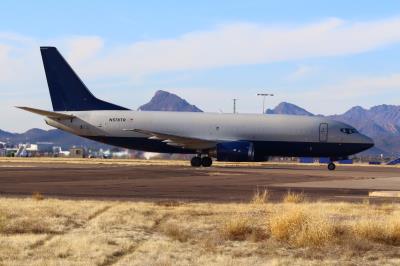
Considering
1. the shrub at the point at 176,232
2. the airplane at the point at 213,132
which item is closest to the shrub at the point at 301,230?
the shrub at the point at 176,232

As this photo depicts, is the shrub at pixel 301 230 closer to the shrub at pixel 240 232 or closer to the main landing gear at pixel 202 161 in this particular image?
the shrub at pixel 240 232

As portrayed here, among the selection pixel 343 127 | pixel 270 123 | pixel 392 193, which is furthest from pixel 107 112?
pixel 392 193

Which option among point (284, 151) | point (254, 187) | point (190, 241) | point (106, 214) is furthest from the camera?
point (284, 151)

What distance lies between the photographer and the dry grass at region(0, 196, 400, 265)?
10961 mm

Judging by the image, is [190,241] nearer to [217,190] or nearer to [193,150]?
[217,190]

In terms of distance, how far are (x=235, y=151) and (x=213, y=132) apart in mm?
3501

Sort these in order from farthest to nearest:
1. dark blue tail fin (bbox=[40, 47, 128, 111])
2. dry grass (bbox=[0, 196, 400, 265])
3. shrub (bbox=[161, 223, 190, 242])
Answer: dark blue tail fin (bbox=[40, 47, 128, 111]), shrub (bbox=[161, 223, 190, 242]), dry grass (bbox=[0, 196, 400, 265])

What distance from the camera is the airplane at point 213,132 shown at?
53.4m

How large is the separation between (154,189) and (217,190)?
2.48m

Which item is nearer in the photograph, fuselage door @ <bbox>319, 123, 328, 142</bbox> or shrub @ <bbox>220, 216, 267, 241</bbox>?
shrub @ <bbox>220, 216, 267, 241</bbox>

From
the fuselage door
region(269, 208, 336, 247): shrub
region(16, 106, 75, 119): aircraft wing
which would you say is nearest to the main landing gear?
the fuselage door

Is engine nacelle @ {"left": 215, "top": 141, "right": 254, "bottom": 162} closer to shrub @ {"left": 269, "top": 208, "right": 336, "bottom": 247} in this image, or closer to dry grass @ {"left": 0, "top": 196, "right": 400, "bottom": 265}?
dry grass @ {"left": 0, "top": 196, "right": 400, "bottom": 265}

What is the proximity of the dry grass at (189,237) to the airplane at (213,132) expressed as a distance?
35.7 metres

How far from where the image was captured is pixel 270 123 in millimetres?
54062
